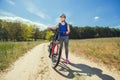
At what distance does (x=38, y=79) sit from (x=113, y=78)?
8.81ft

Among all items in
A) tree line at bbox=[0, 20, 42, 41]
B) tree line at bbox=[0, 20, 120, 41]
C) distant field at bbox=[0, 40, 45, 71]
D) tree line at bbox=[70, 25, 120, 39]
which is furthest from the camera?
tree line at bbox=[70, 25, 120, 39]

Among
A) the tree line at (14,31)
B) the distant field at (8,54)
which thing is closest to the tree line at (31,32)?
the tree line at (14,31)

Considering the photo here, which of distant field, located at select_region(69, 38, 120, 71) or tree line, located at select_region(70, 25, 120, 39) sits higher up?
tree line, located at select_region(70, 25, 120, 39)

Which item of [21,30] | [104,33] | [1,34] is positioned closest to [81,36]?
[104,33]

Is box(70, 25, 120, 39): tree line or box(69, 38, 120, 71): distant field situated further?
box(70, 25, 120, 39): tree line

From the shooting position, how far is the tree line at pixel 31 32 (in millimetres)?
60156

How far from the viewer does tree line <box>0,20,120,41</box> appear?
2368 inches

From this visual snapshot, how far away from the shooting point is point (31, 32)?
69.8m

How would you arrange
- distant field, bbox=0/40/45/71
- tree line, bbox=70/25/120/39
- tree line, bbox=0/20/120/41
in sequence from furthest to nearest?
tree line, bbox=70/25/120/39
tree line, bbox=0/20/120/41
distant field, bbox=0/40/45/71

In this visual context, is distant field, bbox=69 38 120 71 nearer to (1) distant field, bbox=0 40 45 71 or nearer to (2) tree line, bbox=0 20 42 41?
(1) distant field, bbox=0 40 45 71

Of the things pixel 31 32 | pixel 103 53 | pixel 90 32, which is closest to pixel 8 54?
pixel 103 53

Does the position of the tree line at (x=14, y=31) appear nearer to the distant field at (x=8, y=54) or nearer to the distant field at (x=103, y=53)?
the distant field at (x=8, y=54)

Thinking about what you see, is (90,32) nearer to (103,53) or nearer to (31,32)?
(31,32)

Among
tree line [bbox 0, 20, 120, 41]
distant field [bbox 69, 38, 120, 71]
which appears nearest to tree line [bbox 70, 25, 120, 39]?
tree line [bbox 0, 20, 120, 41]
